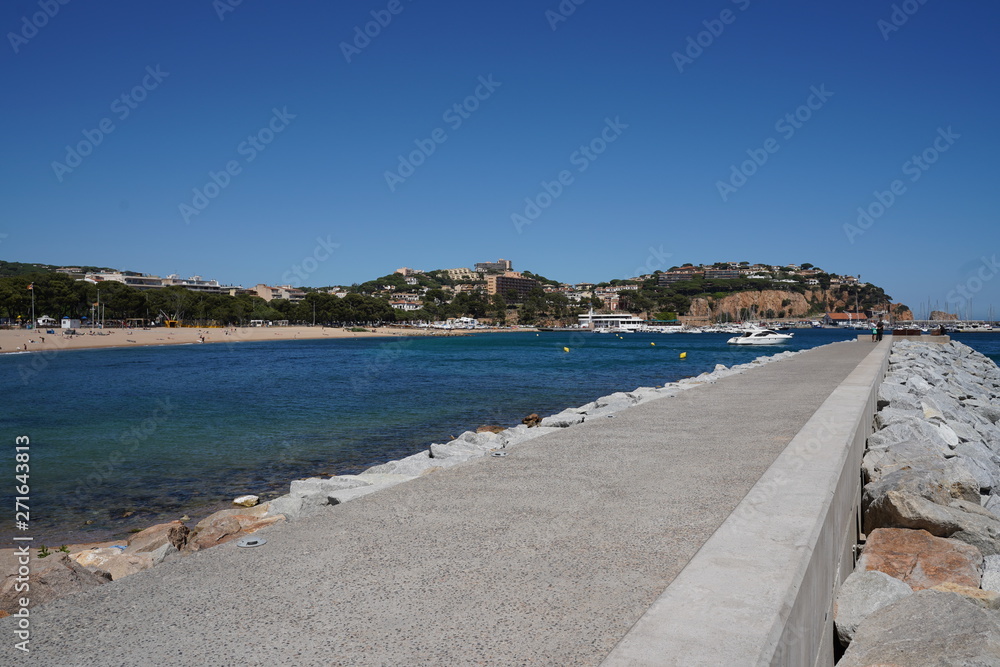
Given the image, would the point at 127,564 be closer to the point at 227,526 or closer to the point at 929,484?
the point at 227,526

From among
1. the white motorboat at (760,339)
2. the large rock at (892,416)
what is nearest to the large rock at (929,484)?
the large rock at (892,416)

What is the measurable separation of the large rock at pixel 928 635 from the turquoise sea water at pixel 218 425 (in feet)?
28.3

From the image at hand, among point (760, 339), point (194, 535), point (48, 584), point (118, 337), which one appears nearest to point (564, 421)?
point (194, 535)

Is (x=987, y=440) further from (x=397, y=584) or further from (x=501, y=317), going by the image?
(x=501, y=317)

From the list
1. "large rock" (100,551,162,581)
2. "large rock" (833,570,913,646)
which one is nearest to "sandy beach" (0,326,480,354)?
"large rock" (100,551,162,581)

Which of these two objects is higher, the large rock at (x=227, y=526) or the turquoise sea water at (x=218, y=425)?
the large rock at (x=227, y=526)

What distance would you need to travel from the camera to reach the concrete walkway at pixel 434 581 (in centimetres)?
259

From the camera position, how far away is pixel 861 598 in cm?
387

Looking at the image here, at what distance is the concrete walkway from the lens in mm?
2586

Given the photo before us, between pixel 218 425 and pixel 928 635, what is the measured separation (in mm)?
17134

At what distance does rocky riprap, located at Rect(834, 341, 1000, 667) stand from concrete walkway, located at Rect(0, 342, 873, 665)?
0.93 metres

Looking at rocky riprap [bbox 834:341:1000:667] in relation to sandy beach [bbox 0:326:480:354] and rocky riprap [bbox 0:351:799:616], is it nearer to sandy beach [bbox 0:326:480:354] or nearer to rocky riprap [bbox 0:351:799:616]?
rocky riprap [bbox 0:351:799:616]

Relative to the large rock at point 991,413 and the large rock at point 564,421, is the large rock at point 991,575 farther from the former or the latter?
the large rock at point 991,413

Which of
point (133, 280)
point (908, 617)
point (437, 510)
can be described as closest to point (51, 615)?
point (437, 510)
